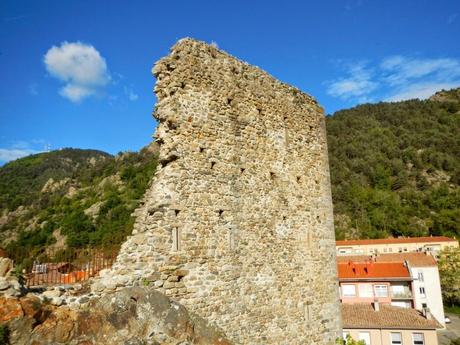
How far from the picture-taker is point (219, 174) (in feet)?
30.4

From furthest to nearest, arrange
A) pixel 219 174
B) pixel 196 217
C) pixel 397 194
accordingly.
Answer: pixel 397 194, pixel 219 174, pixel 196 217

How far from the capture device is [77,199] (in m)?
75.9

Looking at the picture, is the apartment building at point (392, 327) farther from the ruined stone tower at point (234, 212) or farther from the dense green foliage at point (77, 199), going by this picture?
the dense green foliage at point (77, 199)

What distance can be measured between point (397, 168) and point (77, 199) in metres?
76.2

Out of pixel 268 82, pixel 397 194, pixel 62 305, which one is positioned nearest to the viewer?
pixel 62 305

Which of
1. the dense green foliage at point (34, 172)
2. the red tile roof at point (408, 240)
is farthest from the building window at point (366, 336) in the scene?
the dense green foliage at point (34, 172)

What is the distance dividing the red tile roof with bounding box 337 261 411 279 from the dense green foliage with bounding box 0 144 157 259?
2294cm

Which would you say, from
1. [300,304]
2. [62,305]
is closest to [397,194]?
[300,304]

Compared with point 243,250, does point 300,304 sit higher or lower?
lower

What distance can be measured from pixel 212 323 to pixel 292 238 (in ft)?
12.0

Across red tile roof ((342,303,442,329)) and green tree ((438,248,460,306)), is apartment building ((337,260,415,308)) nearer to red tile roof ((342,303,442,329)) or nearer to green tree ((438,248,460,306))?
red tile roof ((342,303,442,329))

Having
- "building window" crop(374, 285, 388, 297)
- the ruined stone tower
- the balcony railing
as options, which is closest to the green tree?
the balcony railing

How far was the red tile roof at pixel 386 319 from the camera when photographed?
78.9 feet

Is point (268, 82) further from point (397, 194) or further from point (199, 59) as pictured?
point (397, 194)
